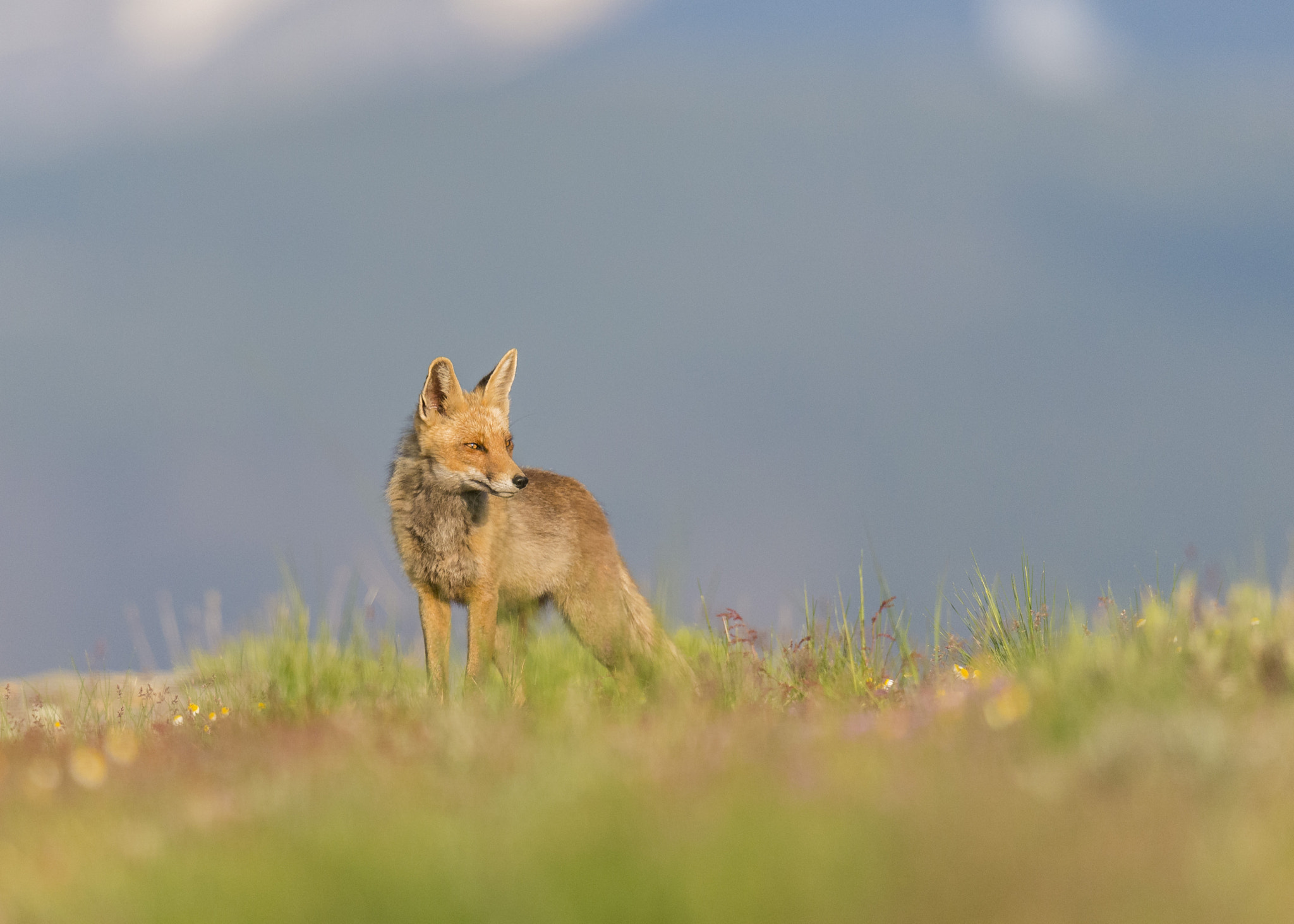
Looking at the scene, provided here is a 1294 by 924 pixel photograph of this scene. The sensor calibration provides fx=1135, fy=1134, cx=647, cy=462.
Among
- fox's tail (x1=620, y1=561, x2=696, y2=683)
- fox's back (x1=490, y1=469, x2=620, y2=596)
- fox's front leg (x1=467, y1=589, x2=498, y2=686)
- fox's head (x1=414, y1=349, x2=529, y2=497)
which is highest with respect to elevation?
fox's head (x1=414, y1=349, x2=529, y2=497)

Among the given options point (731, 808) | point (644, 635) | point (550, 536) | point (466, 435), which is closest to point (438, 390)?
point (466, 435)

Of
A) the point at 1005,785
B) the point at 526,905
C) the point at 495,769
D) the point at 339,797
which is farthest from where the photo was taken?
the point at 495,769

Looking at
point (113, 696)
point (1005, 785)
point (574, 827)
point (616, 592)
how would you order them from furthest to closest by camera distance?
point (113, 696)
point (616, 592)
point (1005, 785)
point (574, 827)

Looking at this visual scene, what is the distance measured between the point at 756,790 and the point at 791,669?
3988mm

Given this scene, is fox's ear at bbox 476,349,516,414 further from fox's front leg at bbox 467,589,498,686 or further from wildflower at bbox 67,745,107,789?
wildflower at bbox 67,745,107,789

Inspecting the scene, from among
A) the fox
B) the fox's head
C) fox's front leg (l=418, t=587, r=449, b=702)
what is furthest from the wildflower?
the fox's head

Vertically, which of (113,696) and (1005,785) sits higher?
(1005,785)

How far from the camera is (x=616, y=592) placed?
31.5 feet

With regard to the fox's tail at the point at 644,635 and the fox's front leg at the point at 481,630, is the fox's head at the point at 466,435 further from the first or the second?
the fox's tail at the point at 644,635

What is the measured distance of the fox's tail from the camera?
896cm

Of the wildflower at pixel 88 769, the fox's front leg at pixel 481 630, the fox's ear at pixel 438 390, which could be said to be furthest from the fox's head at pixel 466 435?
the wildflower at pixel 88 769

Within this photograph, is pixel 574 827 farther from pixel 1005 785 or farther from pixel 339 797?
pixel 1005 785

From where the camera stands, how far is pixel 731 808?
10.5 feet

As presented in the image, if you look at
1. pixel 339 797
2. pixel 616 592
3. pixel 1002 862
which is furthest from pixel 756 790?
pixel 616 592
